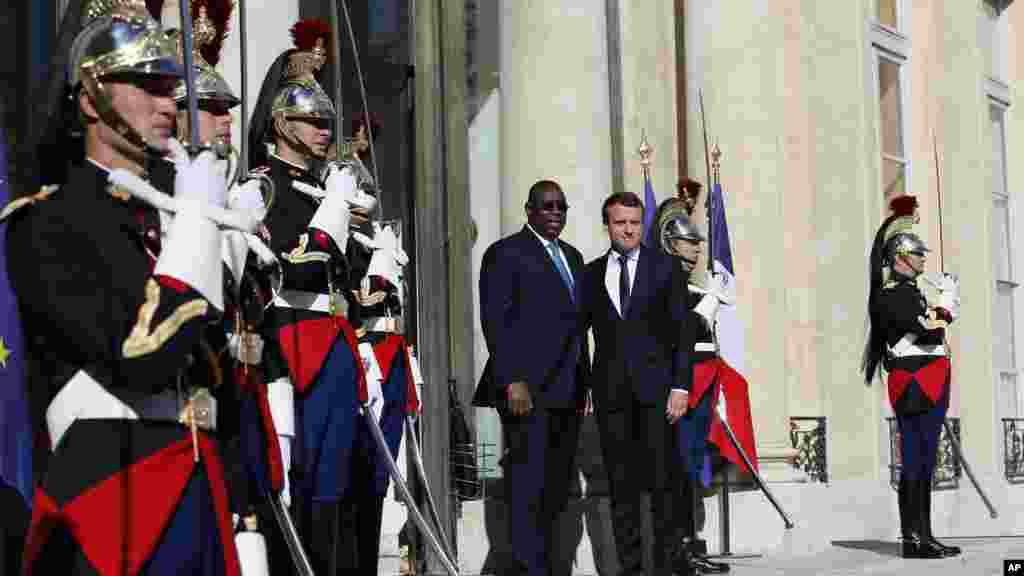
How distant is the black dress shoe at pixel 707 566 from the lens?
10.7 meters

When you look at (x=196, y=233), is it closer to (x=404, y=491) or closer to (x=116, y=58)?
(x=116, y=58)

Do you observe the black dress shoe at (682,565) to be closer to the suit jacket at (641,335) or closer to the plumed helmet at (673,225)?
the suit jacket at (641,335)

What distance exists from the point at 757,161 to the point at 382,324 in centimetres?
564

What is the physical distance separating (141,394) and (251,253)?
128cm

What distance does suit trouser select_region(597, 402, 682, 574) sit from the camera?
9.38 meters

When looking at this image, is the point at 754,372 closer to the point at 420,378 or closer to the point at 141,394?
the point at 420,378

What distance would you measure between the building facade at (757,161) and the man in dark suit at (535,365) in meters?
1.05

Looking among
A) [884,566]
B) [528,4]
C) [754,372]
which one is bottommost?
[884,566]

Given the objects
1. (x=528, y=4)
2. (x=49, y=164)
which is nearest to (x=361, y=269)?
(x=49, y=164)

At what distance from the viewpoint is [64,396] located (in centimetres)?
418

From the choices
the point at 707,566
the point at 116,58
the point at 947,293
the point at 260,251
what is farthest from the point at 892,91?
the point at 116,58

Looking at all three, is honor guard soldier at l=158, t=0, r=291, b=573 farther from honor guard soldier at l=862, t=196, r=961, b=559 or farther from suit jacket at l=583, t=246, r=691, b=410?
honor guard soldier at l=862, t=196, r=961, b=559

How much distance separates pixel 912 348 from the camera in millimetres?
11961

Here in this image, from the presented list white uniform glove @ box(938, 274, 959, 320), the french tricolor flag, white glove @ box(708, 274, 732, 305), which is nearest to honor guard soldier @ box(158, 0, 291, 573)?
white glove @ box(708, 274, 732, 305)
